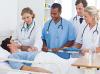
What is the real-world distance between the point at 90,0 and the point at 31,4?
1.36 metres

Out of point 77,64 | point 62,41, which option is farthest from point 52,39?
point 77,64

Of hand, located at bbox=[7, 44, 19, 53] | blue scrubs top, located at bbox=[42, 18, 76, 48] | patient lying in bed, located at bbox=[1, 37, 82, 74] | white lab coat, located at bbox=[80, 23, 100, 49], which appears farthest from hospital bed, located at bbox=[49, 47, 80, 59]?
hand, located at bbox=[7, 44, 19, 53]

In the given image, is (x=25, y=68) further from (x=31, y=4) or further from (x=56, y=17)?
(x=31, y=4)

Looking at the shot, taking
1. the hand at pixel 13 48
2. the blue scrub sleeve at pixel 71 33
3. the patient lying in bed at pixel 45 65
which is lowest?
the patient lying in bed at pixel 45 65

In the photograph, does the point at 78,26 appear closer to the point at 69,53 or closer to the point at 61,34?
the point at 61,34

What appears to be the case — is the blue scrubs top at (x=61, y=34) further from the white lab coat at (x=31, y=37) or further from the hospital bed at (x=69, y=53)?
the hospital bed at (x=69, y=53)

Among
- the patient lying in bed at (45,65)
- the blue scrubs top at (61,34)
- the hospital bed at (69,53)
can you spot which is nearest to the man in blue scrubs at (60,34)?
the blue scrubs top at (61,34)

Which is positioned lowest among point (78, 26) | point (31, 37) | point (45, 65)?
point (45, 65)

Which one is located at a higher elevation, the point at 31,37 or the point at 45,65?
the point at 31,37

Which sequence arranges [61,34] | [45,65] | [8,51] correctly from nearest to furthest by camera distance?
1. [45,65]
2. [8,51]
3. [61,34]

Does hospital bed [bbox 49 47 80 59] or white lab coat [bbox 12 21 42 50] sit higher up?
white lab coat [bbox 12 21 42 50]

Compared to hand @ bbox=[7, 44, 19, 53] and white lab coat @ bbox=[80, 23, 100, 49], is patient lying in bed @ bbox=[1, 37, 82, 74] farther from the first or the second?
white lab coat @ bbox=[80, 23, 100, 49]

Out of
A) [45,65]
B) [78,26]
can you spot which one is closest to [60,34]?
[78,26]

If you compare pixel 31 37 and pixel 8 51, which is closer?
pixel 8 51
